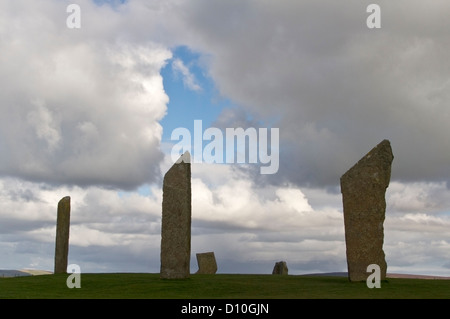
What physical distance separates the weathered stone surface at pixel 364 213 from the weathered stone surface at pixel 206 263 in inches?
508

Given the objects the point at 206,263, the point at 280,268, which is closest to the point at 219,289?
the point at 206,263

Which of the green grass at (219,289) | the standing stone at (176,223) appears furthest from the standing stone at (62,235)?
the standing stone at (176,223)

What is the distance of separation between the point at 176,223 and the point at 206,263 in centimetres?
1108

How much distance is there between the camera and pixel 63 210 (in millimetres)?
29375

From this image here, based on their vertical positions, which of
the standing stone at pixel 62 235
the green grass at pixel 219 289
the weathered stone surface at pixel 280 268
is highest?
the standing stone at pixel 62 235

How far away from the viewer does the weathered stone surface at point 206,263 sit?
3244 centimetres

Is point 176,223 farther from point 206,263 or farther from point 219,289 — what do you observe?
point 206,263

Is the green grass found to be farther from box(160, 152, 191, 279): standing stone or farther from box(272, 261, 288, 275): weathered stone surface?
box(272, 261, 288, 275): weathered stone surface

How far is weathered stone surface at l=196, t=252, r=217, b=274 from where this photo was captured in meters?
32.4

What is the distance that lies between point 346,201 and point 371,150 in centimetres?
206

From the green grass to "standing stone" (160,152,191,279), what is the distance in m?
0.63

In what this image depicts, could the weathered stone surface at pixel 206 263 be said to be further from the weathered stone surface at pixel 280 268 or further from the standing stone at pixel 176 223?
the standing stone at pixel 176 223
